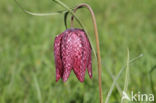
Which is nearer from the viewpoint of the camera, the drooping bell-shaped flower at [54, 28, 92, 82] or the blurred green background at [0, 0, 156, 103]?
the drooping bell-shaped flower at [54, 28, 92, 82]

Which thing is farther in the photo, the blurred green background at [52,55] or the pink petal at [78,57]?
the blurred green background at [52,55]

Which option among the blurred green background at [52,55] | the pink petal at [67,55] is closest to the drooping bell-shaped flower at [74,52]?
the pink petal at [67,55]

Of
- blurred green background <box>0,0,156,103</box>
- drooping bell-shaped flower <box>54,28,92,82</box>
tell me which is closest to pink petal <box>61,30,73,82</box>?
drooping bell-shaped flower <box>54,28,92,82</box>

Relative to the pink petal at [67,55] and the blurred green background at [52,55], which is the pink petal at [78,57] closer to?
the pink petal at [67,55]

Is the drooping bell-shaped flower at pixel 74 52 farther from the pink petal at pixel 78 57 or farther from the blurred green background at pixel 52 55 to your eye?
the blurred green background at pixel 52 55

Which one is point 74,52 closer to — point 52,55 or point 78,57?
point 78,57

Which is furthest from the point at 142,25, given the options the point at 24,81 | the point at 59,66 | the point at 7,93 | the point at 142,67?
the point at 59,66

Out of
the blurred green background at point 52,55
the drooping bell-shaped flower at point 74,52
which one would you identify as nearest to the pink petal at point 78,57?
the drooping bell-shaped flower at point 74,52

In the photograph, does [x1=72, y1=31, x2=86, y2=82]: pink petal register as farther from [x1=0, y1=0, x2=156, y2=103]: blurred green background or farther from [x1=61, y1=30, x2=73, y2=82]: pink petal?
[x1=0, y1=0, x2=156, y2=103]: blurred green background

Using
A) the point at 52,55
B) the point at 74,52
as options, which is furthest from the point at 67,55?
the point at 52,55
